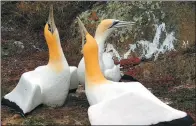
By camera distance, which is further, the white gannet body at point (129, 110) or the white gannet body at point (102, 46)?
the white gannet body at point (102, 46)

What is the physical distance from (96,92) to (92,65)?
44 cm

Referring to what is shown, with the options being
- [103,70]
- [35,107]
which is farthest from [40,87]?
[103,70]

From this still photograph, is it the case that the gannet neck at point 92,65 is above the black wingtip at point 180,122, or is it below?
above

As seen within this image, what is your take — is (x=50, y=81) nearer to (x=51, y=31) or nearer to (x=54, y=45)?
(x=54, y=45)

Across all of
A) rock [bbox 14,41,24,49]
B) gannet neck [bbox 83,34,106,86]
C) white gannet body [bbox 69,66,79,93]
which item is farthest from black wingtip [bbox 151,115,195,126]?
rock [bbox 14,41,24,49]

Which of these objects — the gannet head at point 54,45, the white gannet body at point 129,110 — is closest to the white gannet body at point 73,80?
the gannet head at point 54,45

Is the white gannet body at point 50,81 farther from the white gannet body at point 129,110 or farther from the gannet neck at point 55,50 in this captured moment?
the white gannet body at point 129,110

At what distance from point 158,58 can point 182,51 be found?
0.60 metres

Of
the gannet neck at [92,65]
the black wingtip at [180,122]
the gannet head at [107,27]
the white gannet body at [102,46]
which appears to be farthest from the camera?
the gannet head at [107,27]

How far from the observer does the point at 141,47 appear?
12.8 metres

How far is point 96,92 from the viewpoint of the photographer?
24.2 feet

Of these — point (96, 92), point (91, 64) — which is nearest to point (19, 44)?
point (91, 64)

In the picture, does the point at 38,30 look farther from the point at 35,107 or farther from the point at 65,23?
the point at 35,107

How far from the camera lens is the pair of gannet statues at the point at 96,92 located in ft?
22.3
